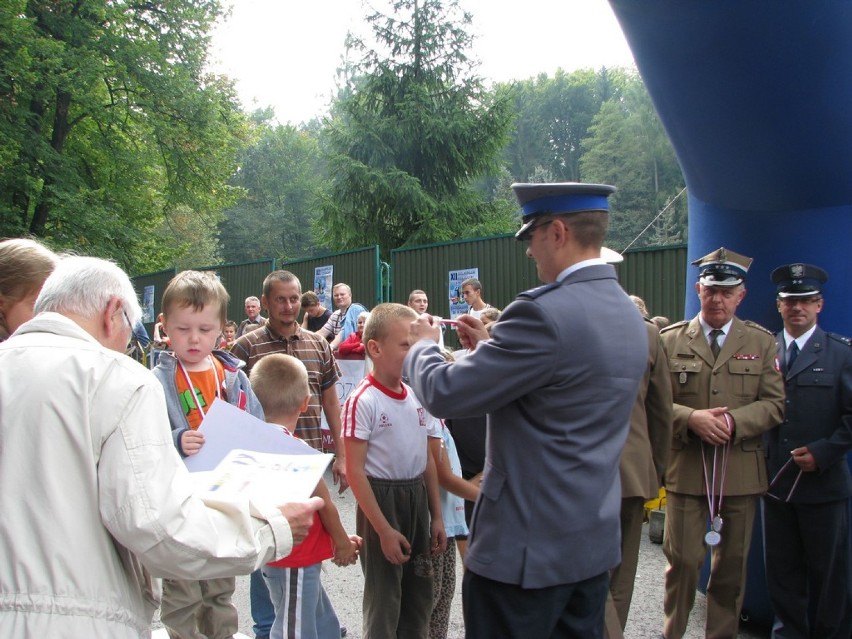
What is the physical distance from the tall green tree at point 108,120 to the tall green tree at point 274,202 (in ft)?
110

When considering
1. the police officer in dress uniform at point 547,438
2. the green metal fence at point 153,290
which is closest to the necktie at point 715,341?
the police officer in dress uniform at point 547,438

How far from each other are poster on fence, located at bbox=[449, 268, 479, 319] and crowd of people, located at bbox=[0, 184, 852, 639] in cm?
711

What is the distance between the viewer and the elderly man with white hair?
5.30ft

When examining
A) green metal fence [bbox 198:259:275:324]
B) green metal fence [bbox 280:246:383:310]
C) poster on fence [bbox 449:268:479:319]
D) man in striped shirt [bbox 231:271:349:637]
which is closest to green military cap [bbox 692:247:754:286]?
man in striped shirt [bbox 231:271:349:637]

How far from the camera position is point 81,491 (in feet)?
5.42

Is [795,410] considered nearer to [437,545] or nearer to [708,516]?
[708,516]

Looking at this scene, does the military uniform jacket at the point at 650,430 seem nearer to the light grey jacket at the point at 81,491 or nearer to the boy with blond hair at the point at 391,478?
the boy with blond hair at the point at 391,478

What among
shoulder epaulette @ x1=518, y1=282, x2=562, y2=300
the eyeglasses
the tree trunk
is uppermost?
the tree trunk

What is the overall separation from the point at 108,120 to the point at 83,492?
1955 cm

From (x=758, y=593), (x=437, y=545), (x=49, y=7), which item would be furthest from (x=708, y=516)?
(x=49, y=7)

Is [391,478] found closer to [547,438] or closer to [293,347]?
[547,438]

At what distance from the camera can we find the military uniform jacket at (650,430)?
3.75 meters

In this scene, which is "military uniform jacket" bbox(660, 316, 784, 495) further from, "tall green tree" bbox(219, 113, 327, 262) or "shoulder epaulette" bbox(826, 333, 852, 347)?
"tall green tree" bbox(219, 113, 327, 262)

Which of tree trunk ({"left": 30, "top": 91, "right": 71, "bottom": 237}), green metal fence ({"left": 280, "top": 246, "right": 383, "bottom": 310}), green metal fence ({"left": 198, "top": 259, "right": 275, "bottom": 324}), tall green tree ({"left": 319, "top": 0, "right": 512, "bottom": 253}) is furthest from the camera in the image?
tall green tree ({"left": 319, "top": 0, "right": 512, "bottom": 253})
